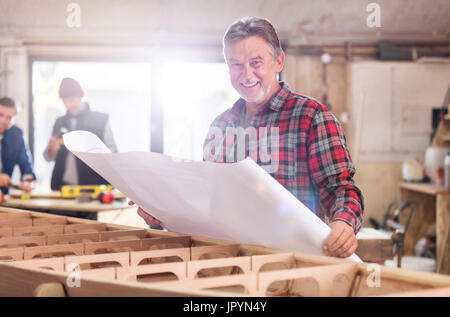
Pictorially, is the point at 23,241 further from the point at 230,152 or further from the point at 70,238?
the point at 230,152

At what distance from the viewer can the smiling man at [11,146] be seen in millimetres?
3971

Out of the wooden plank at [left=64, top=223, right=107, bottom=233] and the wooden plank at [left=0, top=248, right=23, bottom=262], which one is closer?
the wooden plank at [left=0, top=248, right=23, bottom=262]

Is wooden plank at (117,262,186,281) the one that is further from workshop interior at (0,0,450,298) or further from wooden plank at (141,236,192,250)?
wooden plank at (141,236,192,250)

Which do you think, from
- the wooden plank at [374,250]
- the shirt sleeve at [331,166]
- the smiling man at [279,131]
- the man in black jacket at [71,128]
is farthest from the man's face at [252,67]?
the man in black jacket at [71,128]

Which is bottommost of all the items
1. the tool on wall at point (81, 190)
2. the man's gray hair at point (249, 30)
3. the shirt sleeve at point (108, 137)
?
the tool on wall at point (81, 190)

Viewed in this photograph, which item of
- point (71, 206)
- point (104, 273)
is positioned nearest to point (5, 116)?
point (71, 206)

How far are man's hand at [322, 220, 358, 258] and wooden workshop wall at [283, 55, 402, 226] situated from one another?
4.85 metres

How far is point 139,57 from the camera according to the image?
5.67 m

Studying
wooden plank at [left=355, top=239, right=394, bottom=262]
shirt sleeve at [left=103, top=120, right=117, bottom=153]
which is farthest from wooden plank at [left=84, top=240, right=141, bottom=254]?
shirt sleeve at [left=103, top=120, right=117, bottom=153]

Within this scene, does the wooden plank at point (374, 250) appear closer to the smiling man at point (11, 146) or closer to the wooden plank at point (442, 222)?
the wooden plank at point (442, 222)

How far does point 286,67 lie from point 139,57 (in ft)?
5.75

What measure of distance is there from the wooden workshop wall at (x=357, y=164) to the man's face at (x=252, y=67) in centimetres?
428

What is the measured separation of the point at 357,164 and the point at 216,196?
16.8ft

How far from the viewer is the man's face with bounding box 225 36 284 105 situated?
4.63 ft
